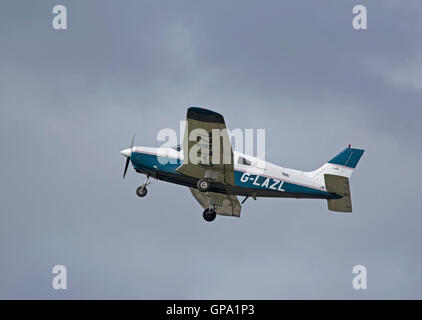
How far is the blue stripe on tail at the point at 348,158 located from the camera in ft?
112

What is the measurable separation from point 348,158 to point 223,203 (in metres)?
6.32

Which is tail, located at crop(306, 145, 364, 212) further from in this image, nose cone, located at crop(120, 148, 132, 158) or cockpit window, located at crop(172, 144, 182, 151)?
nose cone, located at crop(120, 148, 132, 158)

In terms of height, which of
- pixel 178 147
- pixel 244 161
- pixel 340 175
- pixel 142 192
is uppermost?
pixel 178 147

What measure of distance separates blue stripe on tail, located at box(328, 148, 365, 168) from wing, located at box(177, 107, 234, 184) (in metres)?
4.60

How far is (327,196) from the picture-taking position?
33.9 m

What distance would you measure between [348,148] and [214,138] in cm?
623

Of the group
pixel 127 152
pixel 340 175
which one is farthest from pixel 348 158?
pixel 127 152

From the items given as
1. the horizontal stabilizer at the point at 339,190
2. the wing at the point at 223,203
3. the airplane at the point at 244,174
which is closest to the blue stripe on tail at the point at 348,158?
the airplane at the point at 244,174

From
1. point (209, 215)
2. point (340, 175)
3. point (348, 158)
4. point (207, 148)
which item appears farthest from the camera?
point (209, 215)

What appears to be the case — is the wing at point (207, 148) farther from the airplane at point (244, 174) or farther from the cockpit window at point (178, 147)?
the cockpit window at point (178, 147)

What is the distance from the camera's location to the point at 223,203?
37312 mm

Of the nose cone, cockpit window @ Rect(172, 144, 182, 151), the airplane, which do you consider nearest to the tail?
the airplane

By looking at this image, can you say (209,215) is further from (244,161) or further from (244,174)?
(244,161)
